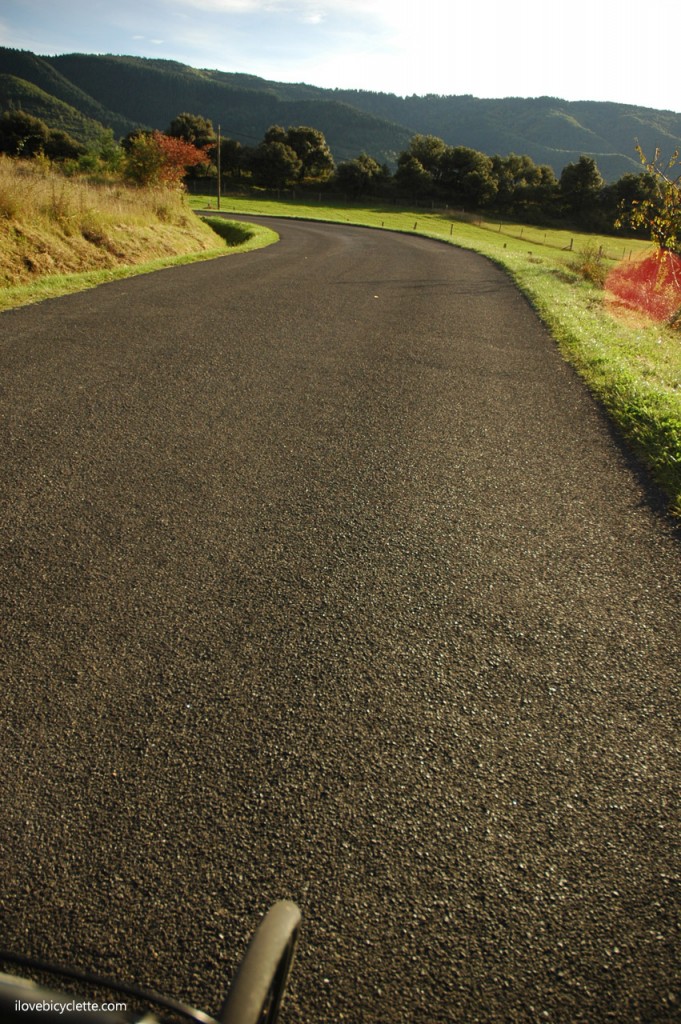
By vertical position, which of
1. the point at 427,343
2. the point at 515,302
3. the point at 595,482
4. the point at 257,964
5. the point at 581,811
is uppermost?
the point at 515,302

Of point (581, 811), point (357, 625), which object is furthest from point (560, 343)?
point (581, 811)

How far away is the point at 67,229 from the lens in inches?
514

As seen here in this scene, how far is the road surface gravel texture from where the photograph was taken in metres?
1.62

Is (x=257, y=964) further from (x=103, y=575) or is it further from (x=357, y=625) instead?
(x=103, y=575)

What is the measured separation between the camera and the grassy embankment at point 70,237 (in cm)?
1067

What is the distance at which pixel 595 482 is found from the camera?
179 inches

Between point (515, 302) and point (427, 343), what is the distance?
18.7ft

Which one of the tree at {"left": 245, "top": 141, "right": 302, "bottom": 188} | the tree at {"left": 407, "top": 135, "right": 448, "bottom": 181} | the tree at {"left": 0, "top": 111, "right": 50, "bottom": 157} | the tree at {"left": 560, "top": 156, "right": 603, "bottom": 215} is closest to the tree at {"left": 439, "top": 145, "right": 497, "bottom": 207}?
the tree at {"left": 407, "top": 135, "right": 448, "bottom": 181}

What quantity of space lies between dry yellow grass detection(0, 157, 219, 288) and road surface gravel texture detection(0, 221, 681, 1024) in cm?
792

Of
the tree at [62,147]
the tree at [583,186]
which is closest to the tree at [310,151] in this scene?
the tree at [62,147]

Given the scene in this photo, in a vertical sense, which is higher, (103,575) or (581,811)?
(103,575)

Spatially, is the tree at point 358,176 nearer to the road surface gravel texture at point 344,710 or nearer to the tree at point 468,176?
the tree at point 468,176

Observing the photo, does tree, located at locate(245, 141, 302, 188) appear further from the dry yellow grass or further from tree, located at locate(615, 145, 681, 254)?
tree, located at locate(615, 145, 681, 254)

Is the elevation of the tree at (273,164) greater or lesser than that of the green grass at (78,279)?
greater
